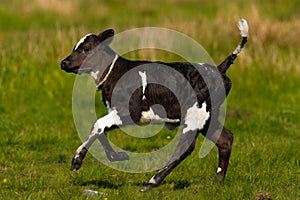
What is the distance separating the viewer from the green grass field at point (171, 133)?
7617mm

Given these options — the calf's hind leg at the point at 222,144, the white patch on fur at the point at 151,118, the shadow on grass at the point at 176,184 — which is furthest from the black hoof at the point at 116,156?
the calf's hind leg at the point at 222,144

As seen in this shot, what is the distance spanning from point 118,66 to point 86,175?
4.82ft

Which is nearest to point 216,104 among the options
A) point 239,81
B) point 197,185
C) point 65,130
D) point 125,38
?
point 197,185

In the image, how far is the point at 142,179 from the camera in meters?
8.18

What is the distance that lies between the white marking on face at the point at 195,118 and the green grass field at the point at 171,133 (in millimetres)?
676

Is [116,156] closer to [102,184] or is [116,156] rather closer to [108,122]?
[102,184]

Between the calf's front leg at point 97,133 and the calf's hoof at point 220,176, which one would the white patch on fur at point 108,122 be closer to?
the calf's front leg at point 97,133

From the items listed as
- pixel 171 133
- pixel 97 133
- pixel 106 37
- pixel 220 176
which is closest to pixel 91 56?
pixel 106 37

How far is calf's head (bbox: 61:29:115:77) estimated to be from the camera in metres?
7.81

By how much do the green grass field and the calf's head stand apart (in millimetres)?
1363

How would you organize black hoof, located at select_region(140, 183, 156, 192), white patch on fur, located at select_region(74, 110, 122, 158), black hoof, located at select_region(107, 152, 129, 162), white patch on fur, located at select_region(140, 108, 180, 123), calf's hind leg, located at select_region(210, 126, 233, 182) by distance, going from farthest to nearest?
black hoof, located at select_region(107, 152, 129, 162) → calf's hind leg, located at select_region(210, 126, 233, 182) → white patch on fur, located at select_region(140, 108, 180, 123) → white patch on fur, located at select_region(74, 110, 122, 158) → black hoof, located at select_region(140, 183, 156, 192)

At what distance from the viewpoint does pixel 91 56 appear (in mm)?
7820

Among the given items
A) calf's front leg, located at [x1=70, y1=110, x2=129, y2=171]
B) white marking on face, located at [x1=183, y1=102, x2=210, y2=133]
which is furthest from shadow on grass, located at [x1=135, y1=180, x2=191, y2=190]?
calf's front leg, located at [x1=70, y1=110, x2=129, y2=171]

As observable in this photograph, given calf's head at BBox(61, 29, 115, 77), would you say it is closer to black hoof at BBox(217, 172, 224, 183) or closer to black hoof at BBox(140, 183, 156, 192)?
black hoof at BBox(140, 183, 156, 192)
